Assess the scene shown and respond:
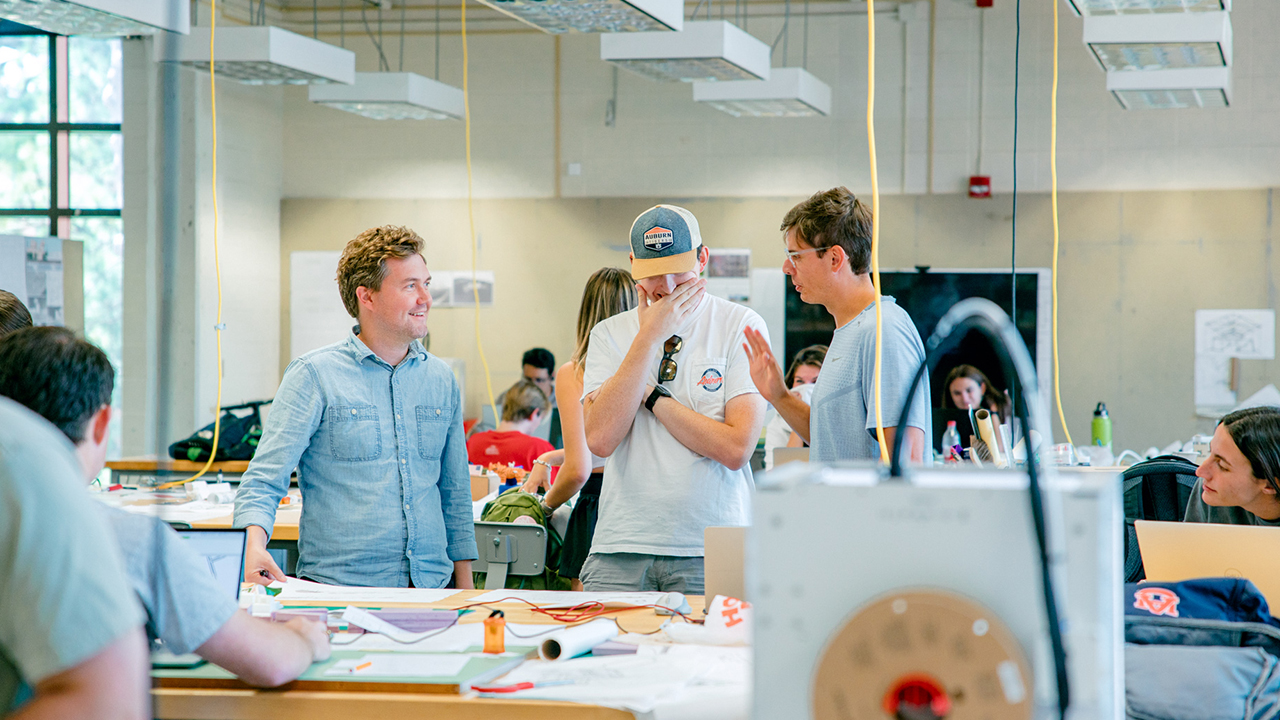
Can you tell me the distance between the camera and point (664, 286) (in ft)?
8.22

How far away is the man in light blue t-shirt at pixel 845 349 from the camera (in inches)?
87.4

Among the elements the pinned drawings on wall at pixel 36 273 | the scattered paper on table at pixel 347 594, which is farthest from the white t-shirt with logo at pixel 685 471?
the pinned drawings on wall at pixel 36 273

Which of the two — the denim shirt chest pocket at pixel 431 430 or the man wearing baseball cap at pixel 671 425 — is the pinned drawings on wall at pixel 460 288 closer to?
the denim shirt chest pocket at pixel 431 430

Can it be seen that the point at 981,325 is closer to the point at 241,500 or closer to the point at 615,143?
the point at 241,500

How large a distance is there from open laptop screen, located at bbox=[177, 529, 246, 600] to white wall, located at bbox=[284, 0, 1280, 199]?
630cm

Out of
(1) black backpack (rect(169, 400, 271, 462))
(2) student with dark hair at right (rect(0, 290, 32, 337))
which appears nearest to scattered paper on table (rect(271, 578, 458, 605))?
(2) student with dark hair at right (rect(0, 290, 32, 337))

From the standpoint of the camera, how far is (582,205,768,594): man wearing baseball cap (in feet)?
7.88

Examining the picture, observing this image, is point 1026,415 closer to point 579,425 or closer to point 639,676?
point 639,676

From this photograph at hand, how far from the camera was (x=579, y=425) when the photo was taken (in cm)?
305

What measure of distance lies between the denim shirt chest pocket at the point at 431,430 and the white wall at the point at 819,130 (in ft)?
18.3

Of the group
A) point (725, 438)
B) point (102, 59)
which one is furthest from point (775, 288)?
point (725, 438)

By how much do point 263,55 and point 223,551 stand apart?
131 inches

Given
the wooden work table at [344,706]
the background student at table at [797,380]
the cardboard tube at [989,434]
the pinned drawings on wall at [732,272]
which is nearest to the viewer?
the wooden work table at [344,706]

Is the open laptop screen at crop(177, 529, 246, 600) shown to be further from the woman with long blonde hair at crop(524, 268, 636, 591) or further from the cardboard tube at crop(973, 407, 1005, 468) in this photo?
the cardboard tube at crop(973, 407, 1005, 468)
